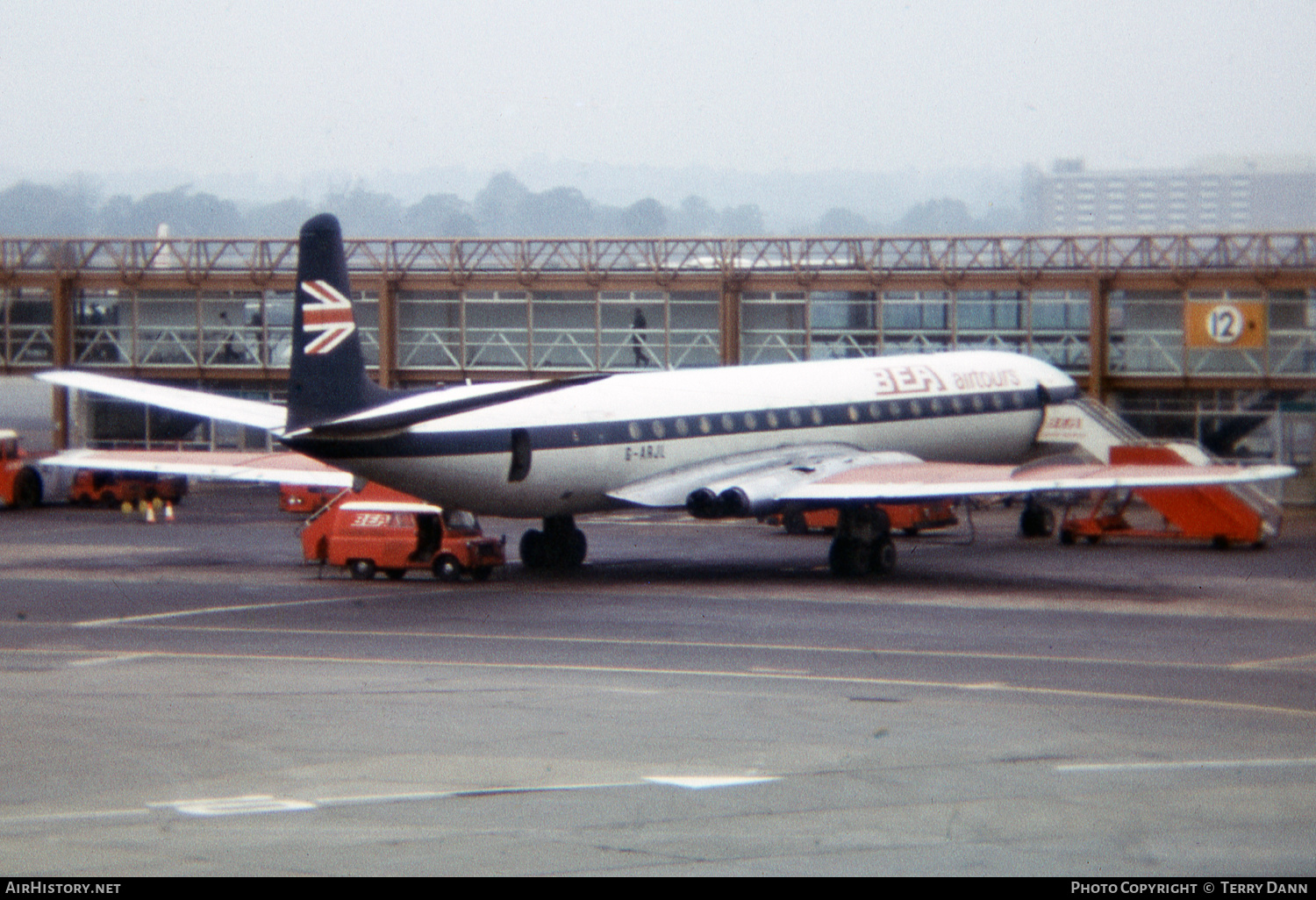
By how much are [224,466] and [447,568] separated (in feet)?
21.1

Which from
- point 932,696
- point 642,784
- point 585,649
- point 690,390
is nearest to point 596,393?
point 690,390

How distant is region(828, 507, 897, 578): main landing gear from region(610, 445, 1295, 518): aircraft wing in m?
0.56

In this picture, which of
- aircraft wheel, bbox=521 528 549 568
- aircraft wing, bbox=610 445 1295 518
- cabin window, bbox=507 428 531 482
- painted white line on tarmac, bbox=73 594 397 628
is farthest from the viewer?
aircraft wheel, bbox=521 528 549 568

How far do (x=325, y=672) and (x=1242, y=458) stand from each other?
1673 inches

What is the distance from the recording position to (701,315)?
6688cm

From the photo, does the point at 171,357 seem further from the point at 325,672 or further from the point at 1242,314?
the point at 325,672

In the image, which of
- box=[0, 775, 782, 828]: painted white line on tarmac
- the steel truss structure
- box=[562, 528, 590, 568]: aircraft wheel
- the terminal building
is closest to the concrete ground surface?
box=[0, 775, 782, 828]: painted white line on tarmac

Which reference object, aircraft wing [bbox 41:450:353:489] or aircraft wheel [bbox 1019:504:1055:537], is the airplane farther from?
aircraft wheel [bbox 1019:504:1055:537]

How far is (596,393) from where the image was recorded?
3662cm

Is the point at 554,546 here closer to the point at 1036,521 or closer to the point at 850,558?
the point at 850,558

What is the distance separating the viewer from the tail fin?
1267 inches

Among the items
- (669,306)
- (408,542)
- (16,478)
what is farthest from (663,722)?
(669,306)

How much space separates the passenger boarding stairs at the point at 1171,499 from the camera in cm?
4406

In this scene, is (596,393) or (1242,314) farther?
(1242,314)
